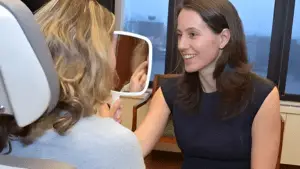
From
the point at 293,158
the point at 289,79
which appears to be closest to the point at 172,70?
the point at 289,79

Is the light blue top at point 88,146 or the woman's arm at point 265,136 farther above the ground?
the light blue top at point 88,146

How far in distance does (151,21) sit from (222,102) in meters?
2.12

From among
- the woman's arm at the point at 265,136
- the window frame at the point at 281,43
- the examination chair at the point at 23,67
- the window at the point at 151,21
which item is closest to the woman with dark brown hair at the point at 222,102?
the woman's arm at the point at 265,136

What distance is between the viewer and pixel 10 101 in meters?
0.55

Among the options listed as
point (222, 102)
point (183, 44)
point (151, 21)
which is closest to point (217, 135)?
point (222, 102)

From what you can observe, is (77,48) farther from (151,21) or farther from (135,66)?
(151,21)

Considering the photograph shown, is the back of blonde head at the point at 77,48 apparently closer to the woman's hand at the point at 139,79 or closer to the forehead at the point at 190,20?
the woman's hand at the point at 139,79

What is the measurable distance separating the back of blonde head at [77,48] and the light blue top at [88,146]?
26mm

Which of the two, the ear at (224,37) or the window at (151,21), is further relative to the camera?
the window at (151,21)

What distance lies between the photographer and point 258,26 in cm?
327

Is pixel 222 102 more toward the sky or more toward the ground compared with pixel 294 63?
more toward the sky

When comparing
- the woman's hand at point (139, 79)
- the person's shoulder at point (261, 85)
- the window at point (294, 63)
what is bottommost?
the window at point (294, 63)

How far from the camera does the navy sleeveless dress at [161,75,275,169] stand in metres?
1.39

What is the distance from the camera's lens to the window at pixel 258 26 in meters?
3.22
